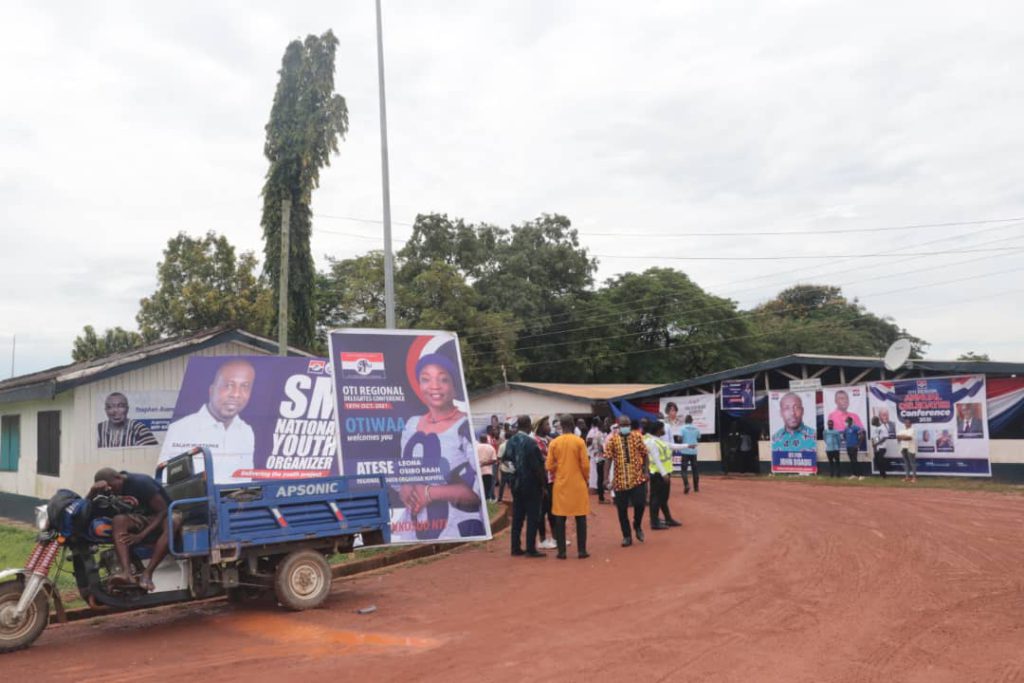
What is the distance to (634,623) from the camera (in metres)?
7.58

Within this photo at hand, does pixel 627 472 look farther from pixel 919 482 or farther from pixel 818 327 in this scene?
pixel 818 327

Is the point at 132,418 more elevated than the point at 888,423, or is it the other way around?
the point at 132,418

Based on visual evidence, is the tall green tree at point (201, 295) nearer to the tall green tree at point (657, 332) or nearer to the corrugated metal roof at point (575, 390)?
the corrugated metal roof at point (575, 390)

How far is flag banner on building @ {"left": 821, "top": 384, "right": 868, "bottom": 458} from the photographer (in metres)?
24.3

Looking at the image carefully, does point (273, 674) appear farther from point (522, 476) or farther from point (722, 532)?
point (722, 532)

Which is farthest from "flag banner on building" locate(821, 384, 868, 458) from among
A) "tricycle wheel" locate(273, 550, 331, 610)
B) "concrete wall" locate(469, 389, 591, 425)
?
"tricycle wheel" locate(273, 550, 331, 610)

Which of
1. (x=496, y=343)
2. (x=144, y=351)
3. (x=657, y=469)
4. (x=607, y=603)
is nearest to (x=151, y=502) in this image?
(x=607, y=603)

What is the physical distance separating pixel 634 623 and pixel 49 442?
1543cm

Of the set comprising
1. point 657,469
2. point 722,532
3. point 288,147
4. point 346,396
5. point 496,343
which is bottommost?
point 722,532

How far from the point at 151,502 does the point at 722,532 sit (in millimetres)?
8411

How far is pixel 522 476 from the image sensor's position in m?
11.6

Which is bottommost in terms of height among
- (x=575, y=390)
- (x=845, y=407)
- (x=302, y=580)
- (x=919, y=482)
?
(x=919, y=482)

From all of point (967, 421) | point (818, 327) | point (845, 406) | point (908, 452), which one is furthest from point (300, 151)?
point (818, 327)

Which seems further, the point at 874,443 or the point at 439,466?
the point at 874,443
